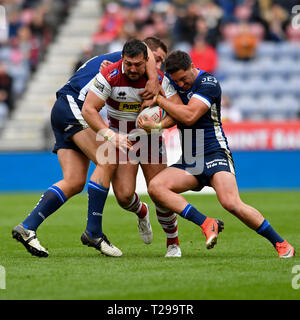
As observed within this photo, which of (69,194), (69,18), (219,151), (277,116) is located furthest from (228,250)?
(69,18)

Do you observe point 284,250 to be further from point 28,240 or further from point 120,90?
point 28,240

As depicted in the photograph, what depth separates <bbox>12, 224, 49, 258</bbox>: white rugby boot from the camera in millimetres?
7422

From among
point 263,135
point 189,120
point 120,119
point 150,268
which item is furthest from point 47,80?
point 150,268

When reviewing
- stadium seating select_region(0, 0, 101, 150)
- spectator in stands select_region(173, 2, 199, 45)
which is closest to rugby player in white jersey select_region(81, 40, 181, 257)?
stadium seating select_region(0, 0, 101, 150)

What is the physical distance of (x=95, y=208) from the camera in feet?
24.9

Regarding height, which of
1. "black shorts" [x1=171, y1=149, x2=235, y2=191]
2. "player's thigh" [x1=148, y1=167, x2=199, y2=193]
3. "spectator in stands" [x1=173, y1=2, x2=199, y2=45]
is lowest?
"spectator in stands" [x1=173, y1=2, x2=199, y2=45]

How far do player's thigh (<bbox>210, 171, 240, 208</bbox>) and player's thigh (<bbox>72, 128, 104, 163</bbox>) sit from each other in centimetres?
119

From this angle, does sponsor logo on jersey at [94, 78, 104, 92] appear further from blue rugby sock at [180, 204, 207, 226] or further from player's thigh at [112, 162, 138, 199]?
blue rugby sock at [180, 204, 207, 226]

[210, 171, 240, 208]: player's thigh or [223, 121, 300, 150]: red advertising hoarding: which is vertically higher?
[210, 171, 240, 208]: player's thigh

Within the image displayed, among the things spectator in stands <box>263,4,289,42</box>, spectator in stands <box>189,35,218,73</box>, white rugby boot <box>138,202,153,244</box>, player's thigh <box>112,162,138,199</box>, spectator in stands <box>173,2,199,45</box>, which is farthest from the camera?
spectator in stands <box>173,2,199,45</box>

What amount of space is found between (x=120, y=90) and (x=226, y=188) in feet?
4.55

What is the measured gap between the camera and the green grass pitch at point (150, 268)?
5578 mm

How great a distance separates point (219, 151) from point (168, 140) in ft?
28.6
